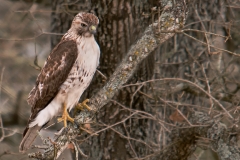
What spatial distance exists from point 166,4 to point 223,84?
1.68 meters

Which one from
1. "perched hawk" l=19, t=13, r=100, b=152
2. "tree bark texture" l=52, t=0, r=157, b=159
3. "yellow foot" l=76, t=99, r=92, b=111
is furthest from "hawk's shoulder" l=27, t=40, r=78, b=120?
"tree bark texture" l=52, t=0, r=157, b=159

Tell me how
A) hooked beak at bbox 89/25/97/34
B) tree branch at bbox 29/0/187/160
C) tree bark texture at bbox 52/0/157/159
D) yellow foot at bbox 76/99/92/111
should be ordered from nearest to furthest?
tree branch at bbox 29/0/187/160 < yellow foot at bbox 76/99/92/111 < hooked beak at bbox 89/25/97/34 < tree bark texture at bbox 52/0/157/159

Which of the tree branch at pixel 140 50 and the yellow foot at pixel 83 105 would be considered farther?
the yellow foot at pixel 83 105

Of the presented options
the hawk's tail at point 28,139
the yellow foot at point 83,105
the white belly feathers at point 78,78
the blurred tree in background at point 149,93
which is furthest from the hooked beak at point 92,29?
the hawk's tail at point 28,139

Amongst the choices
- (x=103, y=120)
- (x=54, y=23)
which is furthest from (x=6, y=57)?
(x=103, y=120)

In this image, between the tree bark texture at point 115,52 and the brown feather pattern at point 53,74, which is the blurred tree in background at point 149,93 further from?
the brown feather pattern at point 53,74

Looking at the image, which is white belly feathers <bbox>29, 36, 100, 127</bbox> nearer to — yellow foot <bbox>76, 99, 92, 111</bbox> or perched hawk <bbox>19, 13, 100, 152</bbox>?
perched hawk <bbox>19, 13, 100, 152</bbox>

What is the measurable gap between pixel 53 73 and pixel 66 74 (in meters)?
0.11

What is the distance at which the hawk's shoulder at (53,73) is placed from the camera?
5434 millimetres

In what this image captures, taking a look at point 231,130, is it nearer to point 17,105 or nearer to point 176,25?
point 176,25

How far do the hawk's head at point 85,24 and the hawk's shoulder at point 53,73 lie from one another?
0.41ft

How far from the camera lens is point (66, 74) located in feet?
18.0

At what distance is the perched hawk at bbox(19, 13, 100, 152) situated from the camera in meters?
5.43

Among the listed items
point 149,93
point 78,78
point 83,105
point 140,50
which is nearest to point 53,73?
point 78,78
